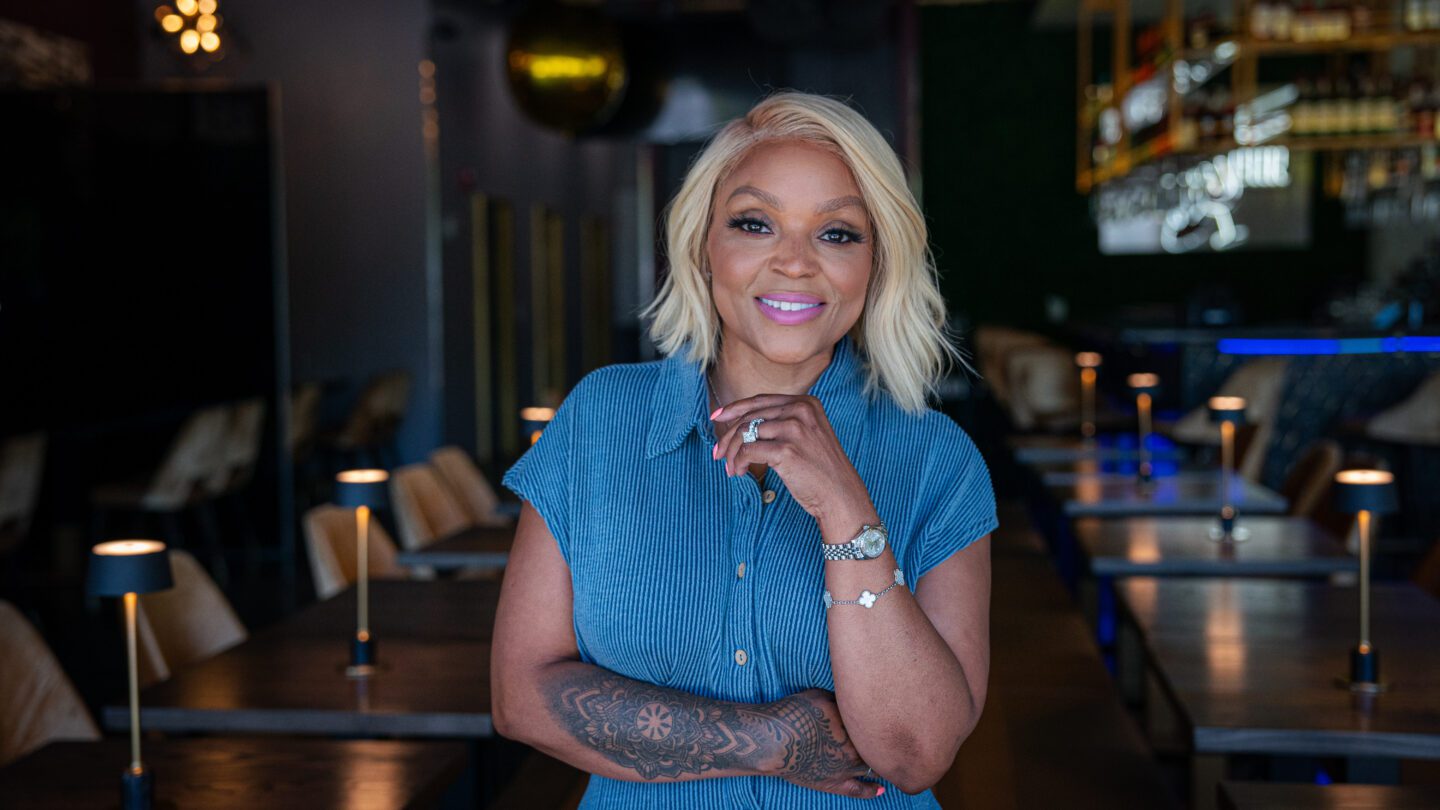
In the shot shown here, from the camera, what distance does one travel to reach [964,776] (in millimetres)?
2461

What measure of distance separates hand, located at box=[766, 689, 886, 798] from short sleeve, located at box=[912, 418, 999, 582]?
0.18 meters

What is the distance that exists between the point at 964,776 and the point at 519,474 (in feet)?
4.02

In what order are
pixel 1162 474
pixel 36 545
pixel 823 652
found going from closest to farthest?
pixel 823 652 < pixel 1162 474 < pixel 36 545

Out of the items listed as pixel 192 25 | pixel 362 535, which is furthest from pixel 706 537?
pixel 192 25

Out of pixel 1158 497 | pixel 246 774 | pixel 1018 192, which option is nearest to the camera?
pixel 246 774

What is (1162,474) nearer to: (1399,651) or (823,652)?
(1399,651)

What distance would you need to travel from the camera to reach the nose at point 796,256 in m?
1.53

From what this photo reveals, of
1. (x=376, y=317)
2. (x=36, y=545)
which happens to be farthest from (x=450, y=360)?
(x=36, y=545)

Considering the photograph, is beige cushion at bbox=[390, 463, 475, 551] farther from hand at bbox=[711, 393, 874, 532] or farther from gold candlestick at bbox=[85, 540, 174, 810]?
hand at bbox=[711, 393, 874, 532]

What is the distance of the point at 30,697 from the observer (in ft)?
8.38

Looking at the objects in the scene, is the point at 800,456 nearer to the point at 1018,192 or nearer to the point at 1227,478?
the point at 1227,478

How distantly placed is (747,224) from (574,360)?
10.9 metres

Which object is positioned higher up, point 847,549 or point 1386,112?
point 1386,112

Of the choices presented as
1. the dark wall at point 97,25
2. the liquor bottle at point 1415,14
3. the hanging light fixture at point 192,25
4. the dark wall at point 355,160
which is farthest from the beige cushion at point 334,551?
the liquor bottle at point 1415,14
